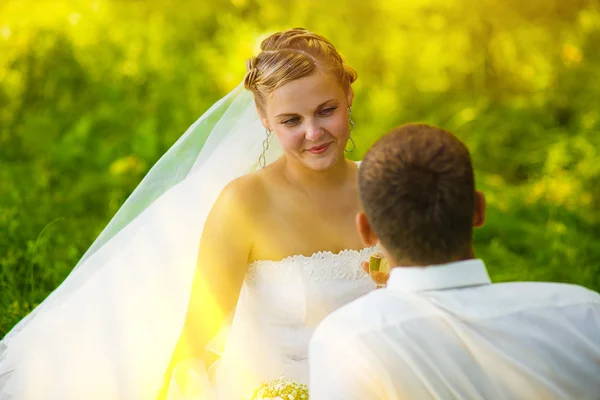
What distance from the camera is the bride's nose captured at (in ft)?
9.49

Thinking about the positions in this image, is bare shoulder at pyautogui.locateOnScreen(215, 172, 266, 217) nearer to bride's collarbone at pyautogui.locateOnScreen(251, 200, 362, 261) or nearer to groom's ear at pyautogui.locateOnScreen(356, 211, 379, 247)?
bride's collarbone at pyautogui.locateOnScreen(251, 200, 362, 261)

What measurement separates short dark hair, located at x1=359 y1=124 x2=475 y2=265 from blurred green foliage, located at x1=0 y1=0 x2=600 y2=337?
3.86 metres

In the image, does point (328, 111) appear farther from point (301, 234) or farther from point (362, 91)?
point (362, 91)

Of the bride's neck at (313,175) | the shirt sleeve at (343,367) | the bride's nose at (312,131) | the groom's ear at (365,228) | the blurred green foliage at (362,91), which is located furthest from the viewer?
the blurred green foliage at (362,91)

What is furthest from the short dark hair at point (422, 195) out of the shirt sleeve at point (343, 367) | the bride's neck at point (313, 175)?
the bride's neck at point (313, 175)

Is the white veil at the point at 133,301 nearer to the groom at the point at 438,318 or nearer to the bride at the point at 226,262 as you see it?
the bride at the point at 226,262

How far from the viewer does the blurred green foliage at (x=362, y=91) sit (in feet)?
20.0

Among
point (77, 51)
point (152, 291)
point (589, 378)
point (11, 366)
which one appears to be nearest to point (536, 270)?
point (152, 291)

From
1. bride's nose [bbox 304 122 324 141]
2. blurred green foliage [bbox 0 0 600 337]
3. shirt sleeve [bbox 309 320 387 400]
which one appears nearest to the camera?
shirt sleeve [bbox 309 320 387 400]

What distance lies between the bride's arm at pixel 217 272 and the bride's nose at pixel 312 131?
36cm

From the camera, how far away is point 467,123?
7.23m

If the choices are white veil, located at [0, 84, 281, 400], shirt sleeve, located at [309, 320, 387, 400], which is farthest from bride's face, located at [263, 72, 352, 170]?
shirt sleeve, located at [309, 320, 387, 400]

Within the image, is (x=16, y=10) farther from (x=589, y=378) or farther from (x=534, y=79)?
(x=589, y=378)

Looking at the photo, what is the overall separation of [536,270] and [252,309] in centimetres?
291
